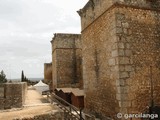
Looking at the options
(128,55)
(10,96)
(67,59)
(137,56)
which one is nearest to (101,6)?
(128,55)

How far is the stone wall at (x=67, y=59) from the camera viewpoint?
22.4 meters

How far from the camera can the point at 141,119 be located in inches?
315

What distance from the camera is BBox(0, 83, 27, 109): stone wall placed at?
1173cm

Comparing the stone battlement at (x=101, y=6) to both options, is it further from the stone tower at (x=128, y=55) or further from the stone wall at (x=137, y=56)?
the stone wall at (x=137, y=56)

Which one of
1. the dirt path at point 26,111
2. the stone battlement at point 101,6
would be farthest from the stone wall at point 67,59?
the stone battlement at point 101,6

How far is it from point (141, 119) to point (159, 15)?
4372 millimetres

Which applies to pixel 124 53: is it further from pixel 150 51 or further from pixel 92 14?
pixel 92 14

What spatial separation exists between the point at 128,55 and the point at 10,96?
7.19 meters

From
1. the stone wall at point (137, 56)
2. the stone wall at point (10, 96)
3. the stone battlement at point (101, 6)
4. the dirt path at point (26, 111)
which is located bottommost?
the dirt path at point (26, 111)

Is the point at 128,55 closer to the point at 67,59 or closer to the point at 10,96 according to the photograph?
the point at 10,96

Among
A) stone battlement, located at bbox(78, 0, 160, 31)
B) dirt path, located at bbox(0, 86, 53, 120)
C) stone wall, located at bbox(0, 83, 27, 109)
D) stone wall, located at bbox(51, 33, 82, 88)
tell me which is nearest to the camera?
stone battlement, located at bbox(78, 0, 160, 31)

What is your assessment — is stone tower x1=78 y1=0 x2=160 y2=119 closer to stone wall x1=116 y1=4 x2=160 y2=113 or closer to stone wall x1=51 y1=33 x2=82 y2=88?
stone wall x1=116 y1=4 x2=160 y2=113

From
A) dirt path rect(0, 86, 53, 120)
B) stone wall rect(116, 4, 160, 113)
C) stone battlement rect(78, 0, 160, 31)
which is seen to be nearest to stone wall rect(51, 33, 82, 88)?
dirt path rect(0, 86, 53, 120)

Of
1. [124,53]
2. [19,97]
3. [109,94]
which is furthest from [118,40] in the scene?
[19,97]
